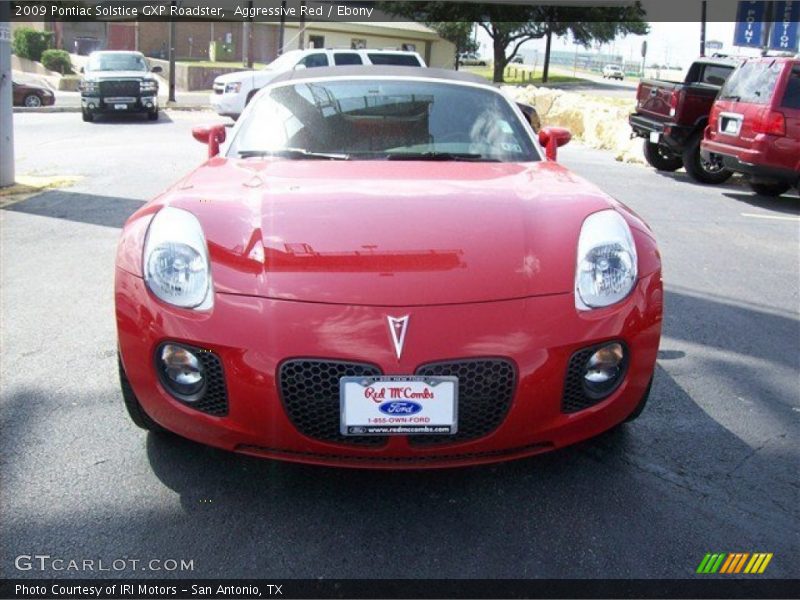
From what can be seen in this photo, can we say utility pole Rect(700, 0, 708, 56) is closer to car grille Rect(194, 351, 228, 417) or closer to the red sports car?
the red sports car

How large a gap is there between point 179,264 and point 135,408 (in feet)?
1.81

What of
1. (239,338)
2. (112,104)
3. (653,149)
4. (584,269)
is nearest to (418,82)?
(584,269)

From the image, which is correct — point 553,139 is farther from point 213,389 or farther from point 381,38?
point 381,38

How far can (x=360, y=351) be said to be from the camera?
7.79ft

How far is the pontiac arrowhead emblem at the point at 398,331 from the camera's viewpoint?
2383mm

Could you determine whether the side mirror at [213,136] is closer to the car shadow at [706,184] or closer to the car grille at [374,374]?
the car grille at [374,374]

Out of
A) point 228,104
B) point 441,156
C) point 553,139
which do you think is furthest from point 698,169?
point 228,104

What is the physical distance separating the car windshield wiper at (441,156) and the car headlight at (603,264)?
0.96 m

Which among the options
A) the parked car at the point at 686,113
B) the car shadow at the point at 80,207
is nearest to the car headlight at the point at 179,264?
the car shadow at the point at 80,207

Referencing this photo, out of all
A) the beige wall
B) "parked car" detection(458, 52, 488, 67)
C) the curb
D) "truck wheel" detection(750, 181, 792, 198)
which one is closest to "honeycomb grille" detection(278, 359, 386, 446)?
"truck wheel" detection(750, 181, 792, 198)

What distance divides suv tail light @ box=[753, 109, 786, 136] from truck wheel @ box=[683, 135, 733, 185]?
2.14 meters

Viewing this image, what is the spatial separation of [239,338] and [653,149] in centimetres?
1214

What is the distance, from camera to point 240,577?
7.46 ft

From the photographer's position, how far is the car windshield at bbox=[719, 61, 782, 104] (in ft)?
32.3
